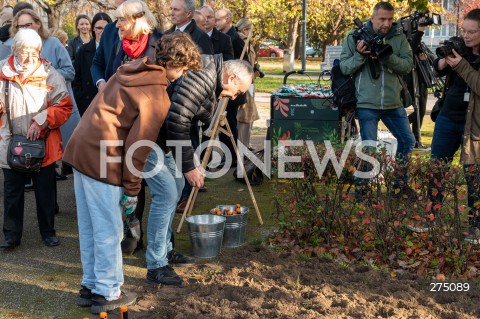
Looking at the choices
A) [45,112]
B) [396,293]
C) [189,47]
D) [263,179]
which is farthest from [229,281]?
[263,179]

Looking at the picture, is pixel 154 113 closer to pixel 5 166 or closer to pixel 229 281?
pixel 229 281

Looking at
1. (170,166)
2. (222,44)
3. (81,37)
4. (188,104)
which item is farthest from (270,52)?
(188,104)

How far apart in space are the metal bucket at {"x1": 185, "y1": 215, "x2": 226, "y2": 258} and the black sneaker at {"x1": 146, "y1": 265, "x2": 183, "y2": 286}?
0.58m

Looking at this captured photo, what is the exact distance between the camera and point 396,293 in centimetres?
467

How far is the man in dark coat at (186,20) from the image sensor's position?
6.96 m

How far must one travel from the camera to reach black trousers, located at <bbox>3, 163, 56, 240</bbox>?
19.6 feet

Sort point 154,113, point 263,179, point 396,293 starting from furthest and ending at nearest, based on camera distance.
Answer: point 263,179, point 396,293, point 154,113

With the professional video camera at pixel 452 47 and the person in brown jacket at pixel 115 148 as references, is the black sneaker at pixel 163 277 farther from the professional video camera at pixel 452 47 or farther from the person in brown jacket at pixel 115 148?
the professional video camera at pixel 452 47

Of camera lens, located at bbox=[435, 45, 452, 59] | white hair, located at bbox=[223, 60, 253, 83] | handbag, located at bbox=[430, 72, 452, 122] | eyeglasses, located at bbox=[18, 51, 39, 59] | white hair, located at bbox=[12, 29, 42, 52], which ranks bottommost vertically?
handbag, located at bbox=[430, 72, 452, 122]

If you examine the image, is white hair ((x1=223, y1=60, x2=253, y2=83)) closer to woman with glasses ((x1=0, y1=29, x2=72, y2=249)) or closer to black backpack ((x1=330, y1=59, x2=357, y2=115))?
woman with glasses ((x1=0, y1=29, x2=72, y2=249))

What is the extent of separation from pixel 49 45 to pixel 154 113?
3190 mm

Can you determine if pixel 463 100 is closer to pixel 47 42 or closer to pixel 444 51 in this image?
pixel 444 51

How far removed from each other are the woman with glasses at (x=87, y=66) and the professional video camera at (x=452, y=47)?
416 cm

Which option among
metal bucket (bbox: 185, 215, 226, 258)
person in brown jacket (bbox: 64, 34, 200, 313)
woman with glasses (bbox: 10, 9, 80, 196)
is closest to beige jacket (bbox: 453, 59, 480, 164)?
metal bucket (bbox: 185, 215, 226, 258)
